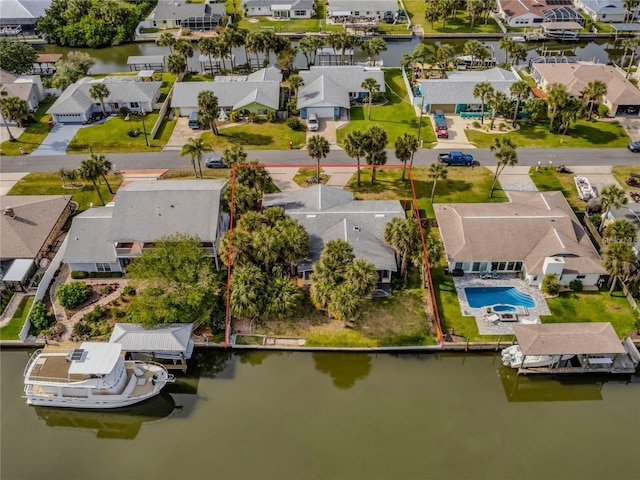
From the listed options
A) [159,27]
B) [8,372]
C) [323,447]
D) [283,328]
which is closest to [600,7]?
[159,27]

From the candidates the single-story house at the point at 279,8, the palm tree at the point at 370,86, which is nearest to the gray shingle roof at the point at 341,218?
the palm tree at the point at 370,86

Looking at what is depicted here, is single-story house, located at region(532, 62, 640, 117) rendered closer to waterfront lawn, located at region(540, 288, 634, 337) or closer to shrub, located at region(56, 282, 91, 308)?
waterfront lawn, located at region(540, 288, 634, 337)

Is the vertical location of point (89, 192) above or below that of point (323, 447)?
above

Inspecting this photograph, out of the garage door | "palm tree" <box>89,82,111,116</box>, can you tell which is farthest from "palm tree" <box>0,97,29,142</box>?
the garage door

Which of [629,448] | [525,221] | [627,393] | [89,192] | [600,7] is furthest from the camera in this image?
[600,7]

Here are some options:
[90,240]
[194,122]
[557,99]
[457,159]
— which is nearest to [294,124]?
[194,122]

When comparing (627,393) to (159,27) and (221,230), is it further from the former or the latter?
(159,27)

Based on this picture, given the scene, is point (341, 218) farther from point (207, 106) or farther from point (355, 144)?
point (207, 106)
